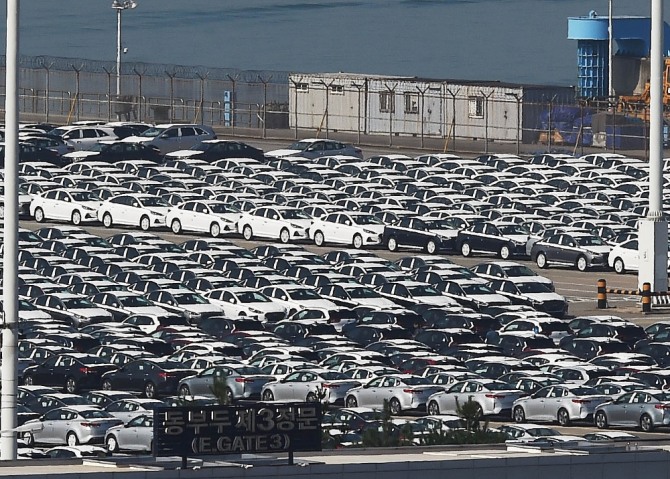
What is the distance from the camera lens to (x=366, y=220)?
78.4 meters

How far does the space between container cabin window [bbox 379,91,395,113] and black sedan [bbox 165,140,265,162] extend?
1362cm

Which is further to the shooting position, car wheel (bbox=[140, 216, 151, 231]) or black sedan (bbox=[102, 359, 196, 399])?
car wheel (bbox=[140, 216, 151, 231])

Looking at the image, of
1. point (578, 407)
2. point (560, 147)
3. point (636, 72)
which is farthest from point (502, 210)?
point (636, 72)

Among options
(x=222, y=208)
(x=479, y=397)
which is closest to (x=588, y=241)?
(x=222, y=208)

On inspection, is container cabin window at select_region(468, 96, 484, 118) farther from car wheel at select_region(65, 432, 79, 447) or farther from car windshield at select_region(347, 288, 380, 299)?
car wheel at select_region(65, 432, 79, 447)

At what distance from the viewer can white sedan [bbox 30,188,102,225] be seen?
272 ft

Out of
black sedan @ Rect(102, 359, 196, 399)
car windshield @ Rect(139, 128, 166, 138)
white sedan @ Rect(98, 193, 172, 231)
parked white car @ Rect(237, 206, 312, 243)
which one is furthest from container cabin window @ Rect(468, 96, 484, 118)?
black sedan @ Rect(102, 359, 196, 399)

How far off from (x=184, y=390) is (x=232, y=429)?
77.1 feet

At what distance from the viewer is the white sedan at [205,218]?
263 feet

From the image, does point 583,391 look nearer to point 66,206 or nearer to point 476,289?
point 476,289

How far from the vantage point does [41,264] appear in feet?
230

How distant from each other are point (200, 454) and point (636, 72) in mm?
106985

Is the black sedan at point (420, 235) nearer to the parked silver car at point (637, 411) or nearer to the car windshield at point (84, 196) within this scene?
the car windshield at point (84, 196)

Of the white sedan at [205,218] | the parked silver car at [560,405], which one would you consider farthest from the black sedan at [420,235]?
the parked silver car at [560,405]
